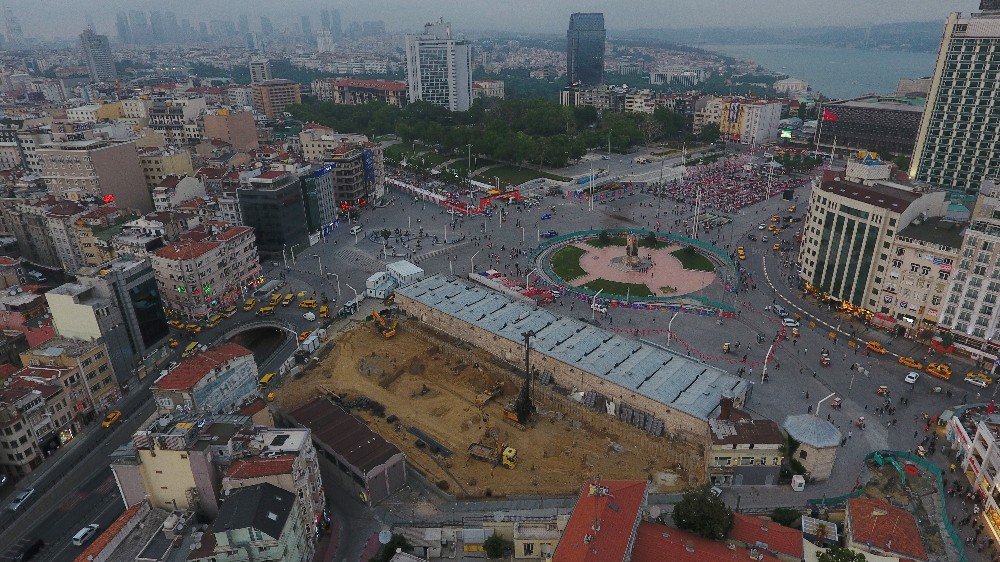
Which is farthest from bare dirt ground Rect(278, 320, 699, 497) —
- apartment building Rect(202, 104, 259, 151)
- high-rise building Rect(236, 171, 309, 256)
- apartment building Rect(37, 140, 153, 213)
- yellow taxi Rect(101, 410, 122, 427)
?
apartment building Rect(202, 104, 259, 151)

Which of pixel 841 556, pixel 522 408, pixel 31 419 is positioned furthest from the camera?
pixel 522 408

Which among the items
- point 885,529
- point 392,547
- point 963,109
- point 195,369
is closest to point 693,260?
point 885,529

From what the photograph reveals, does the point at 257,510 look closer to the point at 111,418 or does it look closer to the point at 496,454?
the point at 496,454

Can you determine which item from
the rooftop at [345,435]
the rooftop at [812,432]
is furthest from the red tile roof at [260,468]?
the rooftop at [812,432]

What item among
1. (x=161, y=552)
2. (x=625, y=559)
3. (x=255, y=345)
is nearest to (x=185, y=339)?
(x=255, y=345)

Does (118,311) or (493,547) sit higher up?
(118,311)

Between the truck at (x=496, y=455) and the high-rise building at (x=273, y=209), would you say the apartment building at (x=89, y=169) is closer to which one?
the high-rise building at (x=273, y=209)
